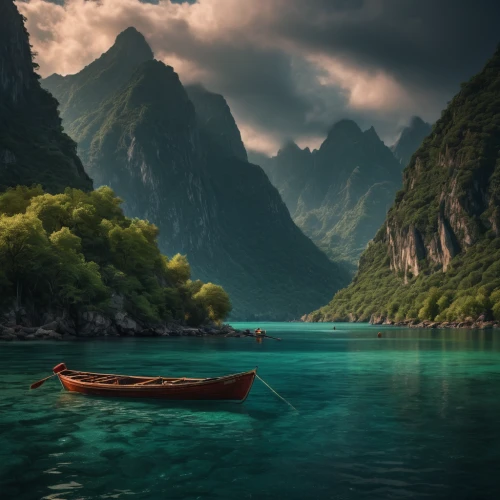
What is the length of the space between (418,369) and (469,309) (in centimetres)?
13701

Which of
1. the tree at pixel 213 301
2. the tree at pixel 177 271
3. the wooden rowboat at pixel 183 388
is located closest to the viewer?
the wooden rowboat at pixel 183 388

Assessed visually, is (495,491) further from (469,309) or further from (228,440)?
(469,309)

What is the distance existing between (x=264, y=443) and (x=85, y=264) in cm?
9222

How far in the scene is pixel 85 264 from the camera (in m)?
109

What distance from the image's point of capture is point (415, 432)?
25094 mm

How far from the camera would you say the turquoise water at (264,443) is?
16969 mm

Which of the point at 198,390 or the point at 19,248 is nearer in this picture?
the point at 198,390

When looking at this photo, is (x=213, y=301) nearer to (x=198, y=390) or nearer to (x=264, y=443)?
(x=198, y=390)

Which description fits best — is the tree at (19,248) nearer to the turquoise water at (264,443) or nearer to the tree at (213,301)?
the turquoise water at (264,443)

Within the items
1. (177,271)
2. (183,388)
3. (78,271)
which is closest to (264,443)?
(183,388)

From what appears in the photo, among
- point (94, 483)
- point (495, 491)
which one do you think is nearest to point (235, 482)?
point (94, 483)

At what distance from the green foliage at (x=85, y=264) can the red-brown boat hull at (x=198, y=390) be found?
224ft

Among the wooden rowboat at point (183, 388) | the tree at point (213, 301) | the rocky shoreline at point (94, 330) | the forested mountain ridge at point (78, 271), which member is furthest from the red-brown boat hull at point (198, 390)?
the tree at point (213, 301)

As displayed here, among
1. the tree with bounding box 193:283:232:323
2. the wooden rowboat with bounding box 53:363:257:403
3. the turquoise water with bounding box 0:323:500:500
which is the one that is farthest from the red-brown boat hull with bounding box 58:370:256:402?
the tree with bounding box 193:283:232:323
